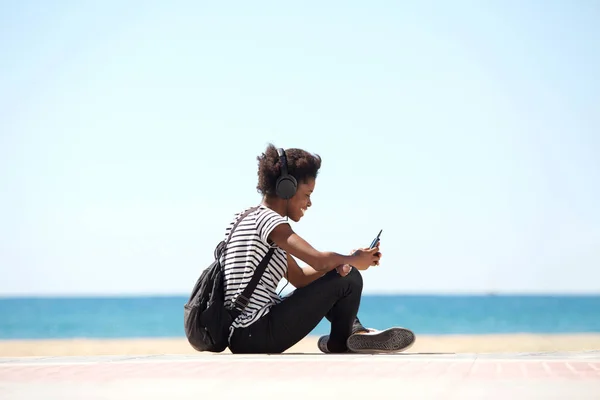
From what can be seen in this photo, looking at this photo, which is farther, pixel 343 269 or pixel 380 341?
pixel 380 341

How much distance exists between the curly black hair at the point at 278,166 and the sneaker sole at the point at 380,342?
97 centimetres

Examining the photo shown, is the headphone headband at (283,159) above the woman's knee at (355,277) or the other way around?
above

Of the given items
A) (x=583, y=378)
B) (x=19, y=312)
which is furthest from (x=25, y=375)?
(x=19, y=312)

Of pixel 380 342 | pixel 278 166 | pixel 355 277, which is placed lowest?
pixel 380 342

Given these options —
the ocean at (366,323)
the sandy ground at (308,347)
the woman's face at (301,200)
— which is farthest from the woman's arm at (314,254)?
the ocean at (366,323)

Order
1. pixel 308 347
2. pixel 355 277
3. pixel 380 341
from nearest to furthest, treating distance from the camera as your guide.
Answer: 1. pixel 355 277
2. pixel 380 341
3. pixel 308 347

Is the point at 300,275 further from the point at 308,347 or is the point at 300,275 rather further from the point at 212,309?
the point at 308,347

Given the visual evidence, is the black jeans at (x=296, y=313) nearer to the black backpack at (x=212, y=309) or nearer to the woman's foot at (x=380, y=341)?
the black backpack at (x=212, y=309)

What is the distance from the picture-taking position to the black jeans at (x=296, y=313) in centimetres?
518

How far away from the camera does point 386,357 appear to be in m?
4.95

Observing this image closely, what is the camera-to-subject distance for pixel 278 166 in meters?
5.29

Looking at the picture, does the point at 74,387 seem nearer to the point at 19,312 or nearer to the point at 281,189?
the point at 281,189

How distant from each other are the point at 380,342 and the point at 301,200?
0.94 m

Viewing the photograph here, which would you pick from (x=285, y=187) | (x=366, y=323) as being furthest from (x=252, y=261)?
(x=366, y=323)
